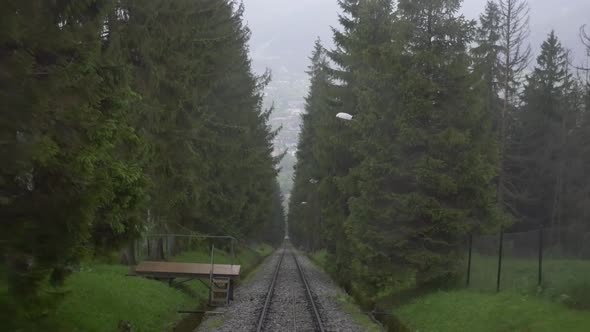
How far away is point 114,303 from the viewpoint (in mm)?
11539

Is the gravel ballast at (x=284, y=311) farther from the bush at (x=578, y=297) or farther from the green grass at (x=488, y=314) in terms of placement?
the bush at (x=578, y=297)

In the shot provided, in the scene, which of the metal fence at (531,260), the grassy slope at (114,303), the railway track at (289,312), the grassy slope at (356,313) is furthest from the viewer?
the grassy slope at (356,313)

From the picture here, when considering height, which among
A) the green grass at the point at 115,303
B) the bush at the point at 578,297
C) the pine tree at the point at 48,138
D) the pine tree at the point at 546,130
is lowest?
the green grass at the point at 115,303

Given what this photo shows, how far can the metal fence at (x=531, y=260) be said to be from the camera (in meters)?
12.2

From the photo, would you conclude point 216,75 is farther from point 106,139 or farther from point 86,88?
point 86,88

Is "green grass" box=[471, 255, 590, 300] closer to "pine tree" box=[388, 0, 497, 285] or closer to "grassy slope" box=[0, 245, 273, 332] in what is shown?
"pine tree" box=[388, 0, 497, 285]

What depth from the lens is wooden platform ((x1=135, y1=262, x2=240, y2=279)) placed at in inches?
668

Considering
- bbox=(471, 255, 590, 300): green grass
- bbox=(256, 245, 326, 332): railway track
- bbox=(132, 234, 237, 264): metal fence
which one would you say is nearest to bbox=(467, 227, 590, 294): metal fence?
bbox=(471, 255, 590, 300): green grass

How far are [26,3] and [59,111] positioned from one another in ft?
3.90

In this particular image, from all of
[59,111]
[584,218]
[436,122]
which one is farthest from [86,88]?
[584,218]

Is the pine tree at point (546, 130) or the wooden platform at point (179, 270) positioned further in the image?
the pine tree at point (546, 130)

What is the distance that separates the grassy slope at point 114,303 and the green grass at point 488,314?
589 cm

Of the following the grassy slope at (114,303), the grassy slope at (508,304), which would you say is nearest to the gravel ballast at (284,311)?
the grassy slope at (114,303)

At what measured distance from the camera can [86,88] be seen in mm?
6695
